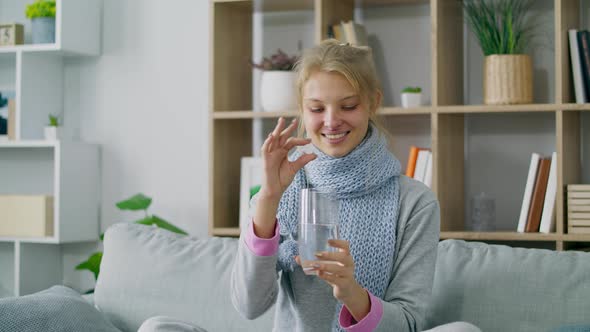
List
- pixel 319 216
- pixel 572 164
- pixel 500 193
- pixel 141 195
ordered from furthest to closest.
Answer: pixel 141 195, pixel 500 193, pixel 572 164, pixel 319 216

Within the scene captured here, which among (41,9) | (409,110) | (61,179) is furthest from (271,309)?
(41,9)

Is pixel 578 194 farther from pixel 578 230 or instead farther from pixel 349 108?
pixel 349 108

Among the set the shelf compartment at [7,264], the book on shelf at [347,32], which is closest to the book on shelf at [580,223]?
the book on shelf at [347,32]

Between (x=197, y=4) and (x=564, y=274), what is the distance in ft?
6.54

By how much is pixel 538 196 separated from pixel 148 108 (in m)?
1.65

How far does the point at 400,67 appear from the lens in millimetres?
3150

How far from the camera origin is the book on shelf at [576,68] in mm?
2670

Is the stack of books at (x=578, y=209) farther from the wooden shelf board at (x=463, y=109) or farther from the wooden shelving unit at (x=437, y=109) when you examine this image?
the wooden shelf board at (x=463, y=109)

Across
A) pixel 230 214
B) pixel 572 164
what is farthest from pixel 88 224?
pixel 572 164

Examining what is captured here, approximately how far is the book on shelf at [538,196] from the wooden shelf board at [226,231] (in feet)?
3.22

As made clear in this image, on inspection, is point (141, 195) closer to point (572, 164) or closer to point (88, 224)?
point (88, 224)

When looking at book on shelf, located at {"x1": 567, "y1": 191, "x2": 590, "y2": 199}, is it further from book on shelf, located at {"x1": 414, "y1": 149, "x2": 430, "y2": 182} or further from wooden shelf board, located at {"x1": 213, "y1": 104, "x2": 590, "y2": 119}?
book on shelf, located at {"x1": 414, "y1": 149, "x2": 430, "y2": 182}

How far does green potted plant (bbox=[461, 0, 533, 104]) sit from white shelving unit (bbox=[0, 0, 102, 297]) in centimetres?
157

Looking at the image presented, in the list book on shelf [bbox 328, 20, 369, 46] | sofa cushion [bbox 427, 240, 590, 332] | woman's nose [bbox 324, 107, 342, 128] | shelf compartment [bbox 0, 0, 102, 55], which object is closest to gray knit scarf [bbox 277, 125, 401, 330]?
woman's nose [bbox 324, 107, 342, 128]
